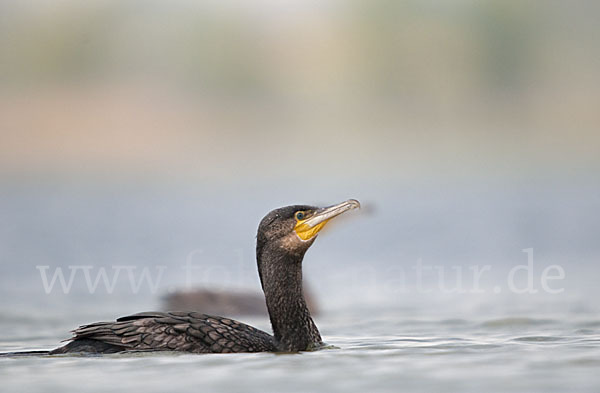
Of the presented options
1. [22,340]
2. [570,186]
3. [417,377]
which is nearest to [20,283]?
[22,340]

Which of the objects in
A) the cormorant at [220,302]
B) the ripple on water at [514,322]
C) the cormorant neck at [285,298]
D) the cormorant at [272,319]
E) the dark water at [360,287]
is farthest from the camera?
the cormorant at [220,302]

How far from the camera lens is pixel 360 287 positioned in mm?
15898

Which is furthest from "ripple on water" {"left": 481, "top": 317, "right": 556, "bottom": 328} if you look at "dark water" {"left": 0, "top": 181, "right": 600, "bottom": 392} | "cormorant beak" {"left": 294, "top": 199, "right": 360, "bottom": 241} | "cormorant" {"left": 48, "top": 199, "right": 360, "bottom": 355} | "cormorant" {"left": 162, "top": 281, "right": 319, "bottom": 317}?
"cormorant beak" {"left": 294, "top": 199, "right": 360, "bottom": 241}

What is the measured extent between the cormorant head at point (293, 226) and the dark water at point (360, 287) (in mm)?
507

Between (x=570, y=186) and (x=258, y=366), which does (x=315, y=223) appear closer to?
(x=258, y=366)

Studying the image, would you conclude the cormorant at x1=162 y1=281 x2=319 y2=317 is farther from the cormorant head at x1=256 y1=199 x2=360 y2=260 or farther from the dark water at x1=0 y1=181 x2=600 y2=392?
the cormorant head at x1=256 y1=199 x2=360 y2=260

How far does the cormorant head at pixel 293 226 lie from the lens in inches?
348

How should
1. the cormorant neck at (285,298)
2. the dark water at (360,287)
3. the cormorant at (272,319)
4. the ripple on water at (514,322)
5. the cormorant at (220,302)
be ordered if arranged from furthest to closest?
1. the cormorant at (220,302)
2. the ripple on water at (514,322)
3. the cormorant neck at (285,298)
4. the cormorant at (272,319)
5. the dark water at (360,287)

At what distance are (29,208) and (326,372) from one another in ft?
82.5

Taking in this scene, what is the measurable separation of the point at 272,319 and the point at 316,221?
840 mm

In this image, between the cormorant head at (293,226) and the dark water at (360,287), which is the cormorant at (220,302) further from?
the cormorant head at (293,226)

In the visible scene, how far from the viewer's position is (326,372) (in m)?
7.71

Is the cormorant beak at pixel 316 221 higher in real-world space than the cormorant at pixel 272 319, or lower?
higher

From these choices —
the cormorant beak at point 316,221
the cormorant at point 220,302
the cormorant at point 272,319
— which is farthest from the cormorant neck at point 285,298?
the cormorant at point 220,302
